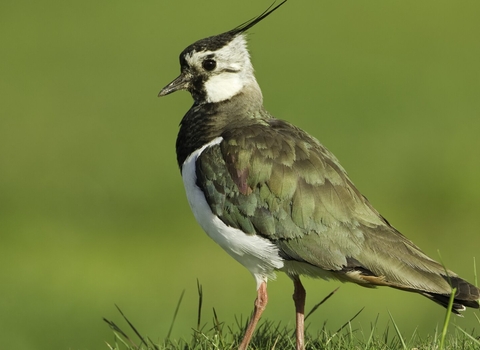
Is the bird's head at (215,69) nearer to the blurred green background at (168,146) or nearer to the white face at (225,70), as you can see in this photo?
the white face at (225,70)

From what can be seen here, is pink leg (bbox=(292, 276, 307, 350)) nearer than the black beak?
Yes

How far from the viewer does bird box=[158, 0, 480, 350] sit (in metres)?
7.04

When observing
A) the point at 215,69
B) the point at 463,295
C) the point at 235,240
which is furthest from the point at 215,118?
the point at 463,295

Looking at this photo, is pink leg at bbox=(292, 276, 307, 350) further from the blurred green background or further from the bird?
the blurred green background

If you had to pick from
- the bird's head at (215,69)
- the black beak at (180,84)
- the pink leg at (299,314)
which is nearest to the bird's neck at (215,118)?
the bird's head at (215,69)

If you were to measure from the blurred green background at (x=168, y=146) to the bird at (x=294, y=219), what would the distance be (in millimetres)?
4337

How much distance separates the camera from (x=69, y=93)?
64.7ft

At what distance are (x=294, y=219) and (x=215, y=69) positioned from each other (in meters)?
Result: 1.65

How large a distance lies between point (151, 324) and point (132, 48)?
958 centimetres

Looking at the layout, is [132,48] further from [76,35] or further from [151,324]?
[151,324]

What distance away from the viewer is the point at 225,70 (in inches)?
325

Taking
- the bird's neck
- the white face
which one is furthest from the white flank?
the white face

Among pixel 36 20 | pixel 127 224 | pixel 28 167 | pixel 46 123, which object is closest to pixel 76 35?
pixel 36 20

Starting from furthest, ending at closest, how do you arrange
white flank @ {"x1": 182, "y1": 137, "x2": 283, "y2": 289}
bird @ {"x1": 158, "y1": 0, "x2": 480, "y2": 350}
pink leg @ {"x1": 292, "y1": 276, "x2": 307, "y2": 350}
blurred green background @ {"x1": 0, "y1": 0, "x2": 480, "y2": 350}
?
1. blurred green background @ {"x1": 0, "y1": 0, "x2": 480, "y2": 350}
2. pink leg @ {"x1": 292, "y1": 276, "x2": 307, "y2": 350}
3. white flank @ {"x1": 182, "y1": 137, "x2": 283, "y2": 289}
4. bird @ {"x1": 158, "y1": 0, "x2": 480, "y2": 350}
